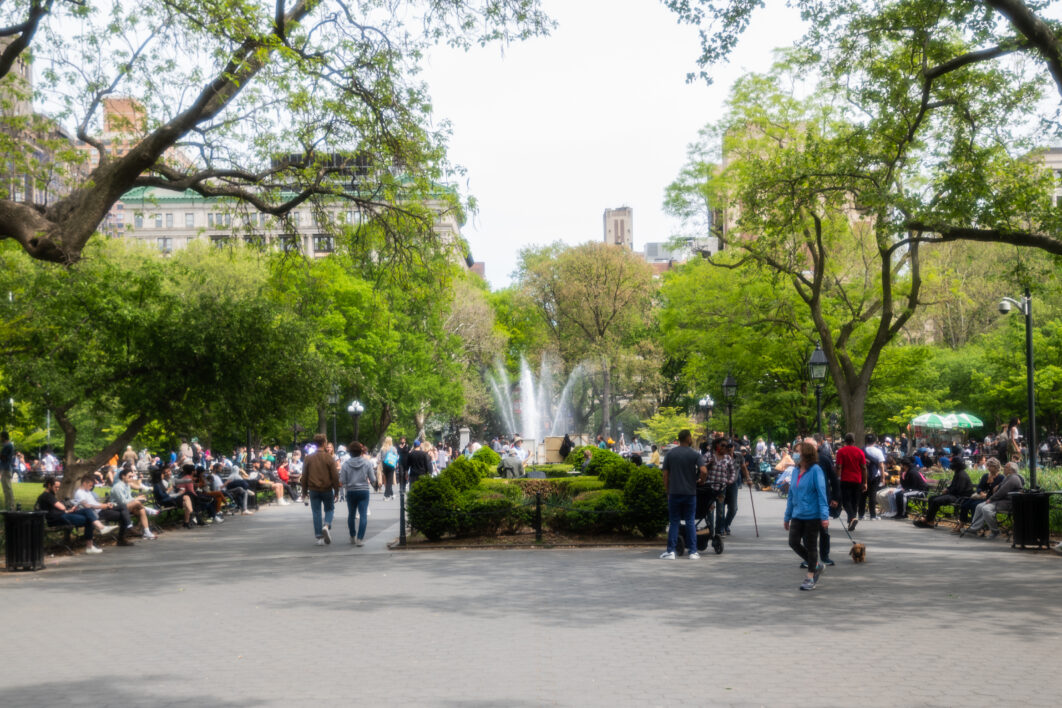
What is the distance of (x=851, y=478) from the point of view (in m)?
19.0

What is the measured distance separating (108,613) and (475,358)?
6034 cm

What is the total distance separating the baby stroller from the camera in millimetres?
15166

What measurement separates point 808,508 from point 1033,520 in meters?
6.11

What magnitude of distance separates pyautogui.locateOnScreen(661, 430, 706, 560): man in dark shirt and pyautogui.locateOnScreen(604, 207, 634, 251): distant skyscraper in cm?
17902

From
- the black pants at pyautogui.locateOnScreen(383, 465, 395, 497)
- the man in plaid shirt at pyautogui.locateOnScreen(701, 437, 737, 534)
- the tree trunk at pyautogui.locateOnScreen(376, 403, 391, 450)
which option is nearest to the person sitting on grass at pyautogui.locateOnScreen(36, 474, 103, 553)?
the man in plaid shirt at pyautogui.locateOnScreen(701, 437, 737, 534)

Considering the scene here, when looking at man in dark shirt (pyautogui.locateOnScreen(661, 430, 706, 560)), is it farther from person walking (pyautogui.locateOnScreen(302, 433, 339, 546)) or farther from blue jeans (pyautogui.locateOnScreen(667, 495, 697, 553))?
person walking (pyautogui.locateOnScreen(302, 433, 339, 546))

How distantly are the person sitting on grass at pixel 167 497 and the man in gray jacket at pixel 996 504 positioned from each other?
15252 mm

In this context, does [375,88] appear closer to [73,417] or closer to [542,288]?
[73,417]

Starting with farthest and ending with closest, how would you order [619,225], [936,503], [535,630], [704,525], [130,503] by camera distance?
[619,225], [936,503], [130,503], [704,525], [535,630]

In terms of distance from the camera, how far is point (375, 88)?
17172 millimetres

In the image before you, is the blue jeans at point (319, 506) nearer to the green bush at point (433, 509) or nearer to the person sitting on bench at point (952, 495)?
the green bush at point (433, 509)

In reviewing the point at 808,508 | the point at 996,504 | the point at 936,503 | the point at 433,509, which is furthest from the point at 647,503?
the point at 936,503

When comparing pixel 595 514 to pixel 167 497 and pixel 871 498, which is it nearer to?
pixel 871 498

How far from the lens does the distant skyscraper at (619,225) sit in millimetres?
193375
